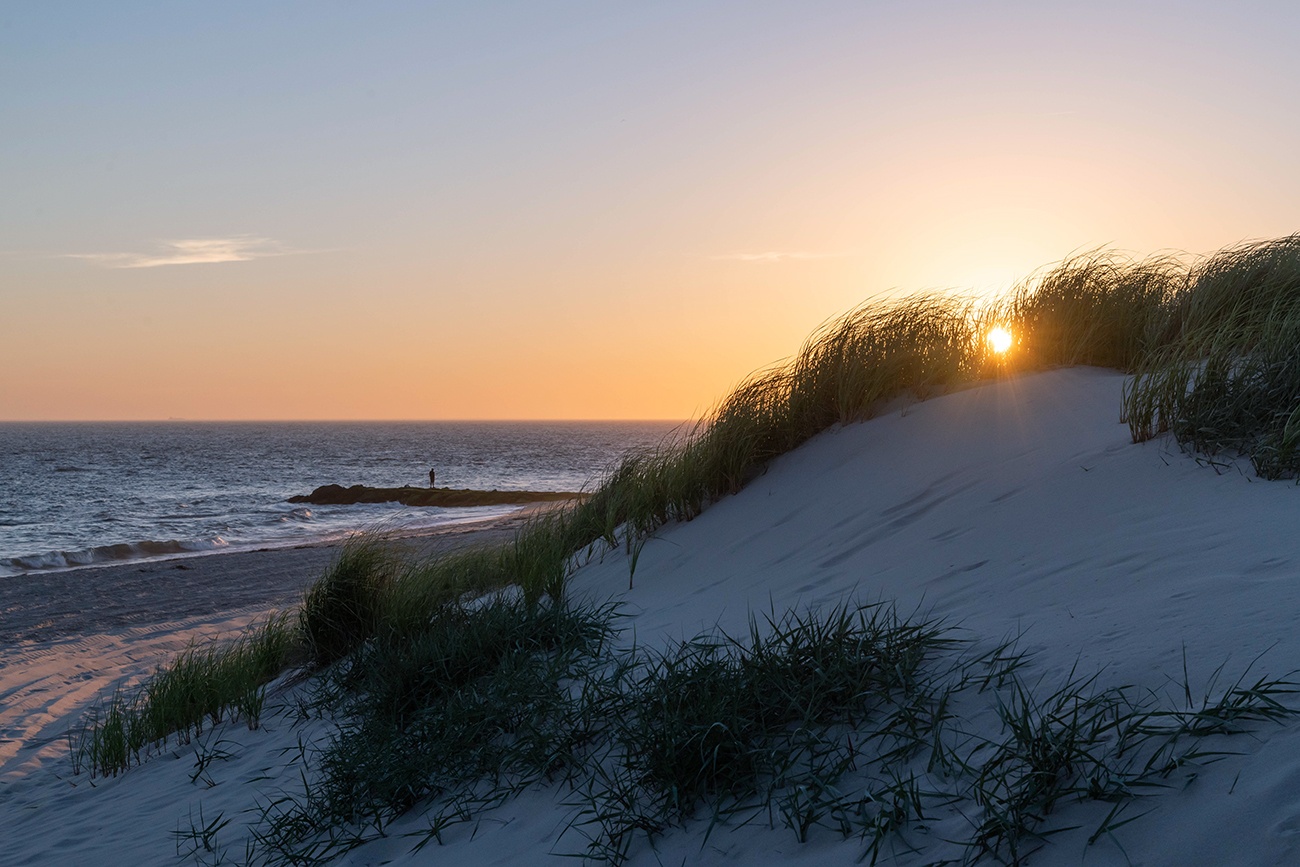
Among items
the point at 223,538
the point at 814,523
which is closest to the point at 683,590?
the point at 814,523

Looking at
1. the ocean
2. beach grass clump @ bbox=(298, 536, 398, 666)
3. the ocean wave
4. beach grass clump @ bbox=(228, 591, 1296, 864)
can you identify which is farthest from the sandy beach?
beach grass clump @ bbox=(228, 591, 1296, 864)

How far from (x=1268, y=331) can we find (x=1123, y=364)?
3000 millimetres

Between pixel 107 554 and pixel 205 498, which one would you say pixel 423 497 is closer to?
pixel 205 498

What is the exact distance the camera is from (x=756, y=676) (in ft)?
8.96

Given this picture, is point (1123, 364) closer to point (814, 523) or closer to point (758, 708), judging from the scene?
point (814, 523)

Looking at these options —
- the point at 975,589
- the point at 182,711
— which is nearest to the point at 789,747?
the point at 975,589

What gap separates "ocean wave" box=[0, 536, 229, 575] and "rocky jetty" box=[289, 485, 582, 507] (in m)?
9.34

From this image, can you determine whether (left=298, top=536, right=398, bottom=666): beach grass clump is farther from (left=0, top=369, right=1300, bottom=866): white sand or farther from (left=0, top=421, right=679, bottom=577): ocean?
(left=0, top=421, right=679, bottom=577): ocean

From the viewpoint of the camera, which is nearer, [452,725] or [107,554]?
[452,725]

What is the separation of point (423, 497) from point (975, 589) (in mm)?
29066

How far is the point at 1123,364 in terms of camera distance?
22.8ft

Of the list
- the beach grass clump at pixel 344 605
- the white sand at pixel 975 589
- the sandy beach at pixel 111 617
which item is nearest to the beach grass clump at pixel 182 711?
the white sand at pixel 975 589

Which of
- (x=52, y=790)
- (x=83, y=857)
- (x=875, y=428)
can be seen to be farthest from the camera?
(x=875, y=428)

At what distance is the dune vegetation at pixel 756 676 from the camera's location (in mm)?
2100
